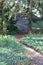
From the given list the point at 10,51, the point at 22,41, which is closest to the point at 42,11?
the point at 22,41

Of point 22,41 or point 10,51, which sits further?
point 22,41

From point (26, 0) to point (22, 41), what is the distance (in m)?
4.33

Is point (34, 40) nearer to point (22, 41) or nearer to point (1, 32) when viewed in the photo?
point (22, 41)

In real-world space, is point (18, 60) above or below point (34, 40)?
above

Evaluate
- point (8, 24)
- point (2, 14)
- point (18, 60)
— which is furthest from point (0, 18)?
point (18, 60)

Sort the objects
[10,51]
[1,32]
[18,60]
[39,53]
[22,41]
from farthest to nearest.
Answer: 1. [1,32]
2. [22,41]
3. [39,53]
4. [10,51]
5. [18,60]

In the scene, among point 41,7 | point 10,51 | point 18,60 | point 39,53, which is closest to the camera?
point 18,60

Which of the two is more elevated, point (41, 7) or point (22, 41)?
point (41, 7)

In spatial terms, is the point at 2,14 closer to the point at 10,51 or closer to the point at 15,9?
the point at 15,9

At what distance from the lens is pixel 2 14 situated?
17.7 meters

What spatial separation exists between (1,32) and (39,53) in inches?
232

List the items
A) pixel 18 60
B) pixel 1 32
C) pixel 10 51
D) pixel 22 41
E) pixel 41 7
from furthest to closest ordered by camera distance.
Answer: pixel 41 7, pixel 1 32, pixel 22 41, pixel 10 51, pixel 18 60

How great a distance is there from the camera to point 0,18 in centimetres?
1723

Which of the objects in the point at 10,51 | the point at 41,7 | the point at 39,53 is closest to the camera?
the point at 10,51
